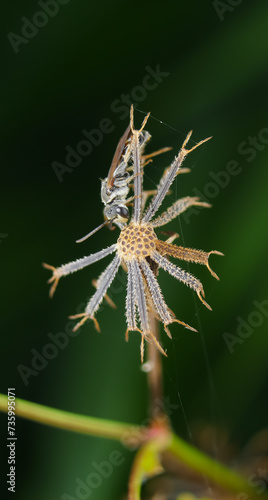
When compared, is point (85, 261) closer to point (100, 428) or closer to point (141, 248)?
point (141, 248)

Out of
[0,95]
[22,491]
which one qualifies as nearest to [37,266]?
[0,95]

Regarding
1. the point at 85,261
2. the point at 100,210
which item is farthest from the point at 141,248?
the point at 100,210

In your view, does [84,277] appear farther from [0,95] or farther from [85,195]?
[0,95]

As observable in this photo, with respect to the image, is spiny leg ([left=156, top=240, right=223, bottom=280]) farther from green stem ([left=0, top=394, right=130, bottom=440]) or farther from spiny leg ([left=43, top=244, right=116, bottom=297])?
green stem ([left=0, top=394, right=130, bottom=440])

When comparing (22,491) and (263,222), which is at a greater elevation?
(263,222)

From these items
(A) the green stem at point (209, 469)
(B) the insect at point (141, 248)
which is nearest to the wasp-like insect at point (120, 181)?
(B) the insect at point (141, 248)

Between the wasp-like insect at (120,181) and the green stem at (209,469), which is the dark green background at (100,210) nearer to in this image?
the green stem at (209,469)
